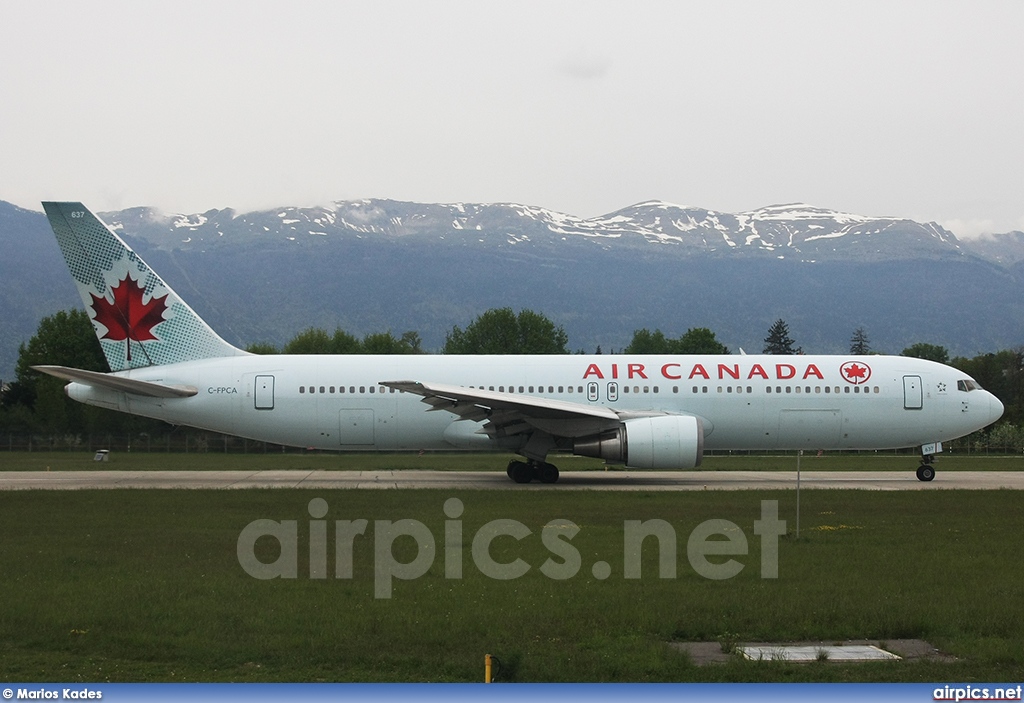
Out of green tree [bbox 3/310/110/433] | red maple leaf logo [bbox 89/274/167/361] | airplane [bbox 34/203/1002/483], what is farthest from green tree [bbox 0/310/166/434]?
airplane [bbox 34/203/1002/483]

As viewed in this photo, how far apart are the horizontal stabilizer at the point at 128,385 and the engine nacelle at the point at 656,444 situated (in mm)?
10447

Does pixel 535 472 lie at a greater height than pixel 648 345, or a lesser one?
lesser

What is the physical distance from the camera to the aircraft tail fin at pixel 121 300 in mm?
27531

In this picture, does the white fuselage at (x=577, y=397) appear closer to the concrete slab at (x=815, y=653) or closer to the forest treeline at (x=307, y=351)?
the concrete slab at (x=815, y=653)

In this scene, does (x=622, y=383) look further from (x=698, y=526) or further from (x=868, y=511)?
(x=698, y=526)

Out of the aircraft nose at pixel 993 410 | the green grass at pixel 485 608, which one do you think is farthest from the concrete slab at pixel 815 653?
the aircraft nose at pixel 993 410

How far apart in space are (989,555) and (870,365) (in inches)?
601

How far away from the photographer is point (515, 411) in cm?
2611

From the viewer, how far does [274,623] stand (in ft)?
32.5

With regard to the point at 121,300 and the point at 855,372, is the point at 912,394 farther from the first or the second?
the point at 121,300

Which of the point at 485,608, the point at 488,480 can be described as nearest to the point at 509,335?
the point at 488,480

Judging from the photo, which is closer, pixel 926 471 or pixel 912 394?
pixel 912 394

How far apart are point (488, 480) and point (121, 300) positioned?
10393mm

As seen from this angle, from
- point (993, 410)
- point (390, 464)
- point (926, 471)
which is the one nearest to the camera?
point (926, 471)
